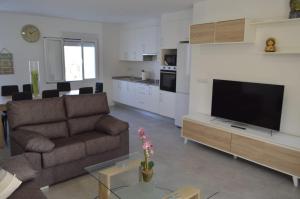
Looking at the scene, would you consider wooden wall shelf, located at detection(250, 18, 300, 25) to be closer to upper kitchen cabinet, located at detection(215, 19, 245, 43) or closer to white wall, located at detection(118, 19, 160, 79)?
upper kitchen cabinet, located at detection(215, 19, 245, 43)

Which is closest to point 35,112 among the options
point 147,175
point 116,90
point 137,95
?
point 147,175

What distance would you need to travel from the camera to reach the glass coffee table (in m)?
2.10

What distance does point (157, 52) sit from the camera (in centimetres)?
621

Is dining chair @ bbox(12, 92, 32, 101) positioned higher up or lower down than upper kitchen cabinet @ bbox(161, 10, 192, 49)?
lower down

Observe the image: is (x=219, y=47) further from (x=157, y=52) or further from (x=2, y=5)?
(x=2, y=5)

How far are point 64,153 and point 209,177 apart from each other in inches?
74.8

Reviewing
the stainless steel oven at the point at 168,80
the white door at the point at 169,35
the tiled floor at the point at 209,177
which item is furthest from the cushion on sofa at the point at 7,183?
the white door at the point at 169,35

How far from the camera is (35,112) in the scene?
3.18 m

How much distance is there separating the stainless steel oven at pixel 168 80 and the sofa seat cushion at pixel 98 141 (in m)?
2.38

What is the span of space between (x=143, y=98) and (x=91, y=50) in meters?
2.26

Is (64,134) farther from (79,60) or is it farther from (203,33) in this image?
(79,60)

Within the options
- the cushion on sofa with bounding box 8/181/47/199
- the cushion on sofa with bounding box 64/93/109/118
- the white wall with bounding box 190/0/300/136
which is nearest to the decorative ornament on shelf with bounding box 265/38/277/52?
the white wall with bounding box 190/0/300/136

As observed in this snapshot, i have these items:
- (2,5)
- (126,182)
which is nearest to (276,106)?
(126,182)

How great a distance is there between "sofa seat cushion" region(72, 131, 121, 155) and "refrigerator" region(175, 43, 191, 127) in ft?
6.77
